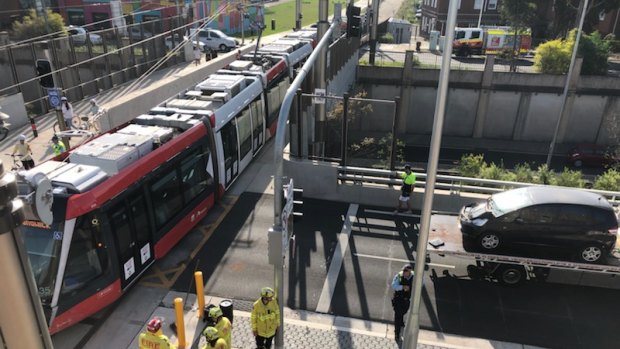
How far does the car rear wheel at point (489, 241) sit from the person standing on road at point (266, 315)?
552cm

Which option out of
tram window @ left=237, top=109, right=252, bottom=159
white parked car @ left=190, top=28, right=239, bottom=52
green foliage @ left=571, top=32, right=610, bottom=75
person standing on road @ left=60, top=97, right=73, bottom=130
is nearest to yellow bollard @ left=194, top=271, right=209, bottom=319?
tram window @ left=237, top=109, right=252, bottom=159

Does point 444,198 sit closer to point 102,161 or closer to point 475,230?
point 475,230

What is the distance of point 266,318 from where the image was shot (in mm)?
8055

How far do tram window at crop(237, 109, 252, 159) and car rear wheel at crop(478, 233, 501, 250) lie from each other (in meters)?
8.28

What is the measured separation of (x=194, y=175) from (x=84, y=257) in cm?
419

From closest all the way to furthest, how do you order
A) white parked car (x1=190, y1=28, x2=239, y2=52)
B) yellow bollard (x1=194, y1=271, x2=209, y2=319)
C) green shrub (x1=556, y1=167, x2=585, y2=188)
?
1. yellow bollard (x1=194, y1=271, x2=209, y2=319)
2. green shrub (x1=556, y1=167, x2=585, y2=188)
3. white parked car (x1=190, y1=28, x2=239, y2=52)

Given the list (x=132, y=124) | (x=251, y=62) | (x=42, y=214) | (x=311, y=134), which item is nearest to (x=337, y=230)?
(x=311, y=134)

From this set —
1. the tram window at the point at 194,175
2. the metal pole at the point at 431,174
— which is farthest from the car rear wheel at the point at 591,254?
the tram window at the point at 194,175

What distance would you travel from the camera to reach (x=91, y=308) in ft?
30.8

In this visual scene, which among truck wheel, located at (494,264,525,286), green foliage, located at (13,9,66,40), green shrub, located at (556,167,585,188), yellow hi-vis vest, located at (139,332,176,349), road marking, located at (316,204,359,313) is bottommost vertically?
road marking, located at (316,204,359,313)

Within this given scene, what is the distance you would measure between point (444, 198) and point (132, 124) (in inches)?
370

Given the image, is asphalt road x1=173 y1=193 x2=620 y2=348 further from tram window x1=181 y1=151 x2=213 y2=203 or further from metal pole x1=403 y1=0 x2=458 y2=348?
metal pole x1=403 y1=0 x2=458 y2=348

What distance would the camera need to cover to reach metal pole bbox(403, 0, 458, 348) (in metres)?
5.99

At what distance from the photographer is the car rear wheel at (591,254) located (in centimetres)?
1057
